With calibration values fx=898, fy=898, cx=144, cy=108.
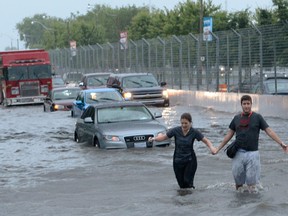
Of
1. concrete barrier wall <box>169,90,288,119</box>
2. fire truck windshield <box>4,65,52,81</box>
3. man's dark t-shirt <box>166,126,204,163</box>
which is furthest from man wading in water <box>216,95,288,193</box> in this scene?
fire truck windshield <box>4,65,52,81</box>

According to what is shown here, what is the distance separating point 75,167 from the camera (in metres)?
19.2

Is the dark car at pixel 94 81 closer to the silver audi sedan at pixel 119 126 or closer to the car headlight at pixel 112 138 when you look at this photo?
the silver audi sedan at pixel 119 126

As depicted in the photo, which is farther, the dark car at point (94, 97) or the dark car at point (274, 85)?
the dark car at point (274, 85)

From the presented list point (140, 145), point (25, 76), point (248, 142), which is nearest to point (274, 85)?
point (140, 145)

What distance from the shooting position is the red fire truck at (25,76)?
165 feet

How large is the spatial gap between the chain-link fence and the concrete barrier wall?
1.78 feet

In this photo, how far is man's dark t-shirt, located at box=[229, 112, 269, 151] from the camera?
1312 cm

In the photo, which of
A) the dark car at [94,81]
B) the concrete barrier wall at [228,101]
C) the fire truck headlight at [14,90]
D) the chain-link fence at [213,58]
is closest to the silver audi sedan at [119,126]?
the concrete barrier wall at [228,101]

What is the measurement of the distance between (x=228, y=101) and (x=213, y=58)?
4.78 m

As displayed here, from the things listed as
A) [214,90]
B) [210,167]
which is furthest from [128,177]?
[214,90]

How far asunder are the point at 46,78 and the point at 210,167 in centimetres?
3390

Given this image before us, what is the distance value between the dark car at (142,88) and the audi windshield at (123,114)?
60.2 feet

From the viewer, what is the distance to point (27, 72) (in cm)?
5062

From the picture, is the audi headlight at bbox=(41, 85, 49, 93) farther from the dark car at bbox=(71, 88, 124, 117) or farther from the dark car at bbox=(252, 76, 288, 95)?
the dark car at bbox=(252, 76, 288, 95)
